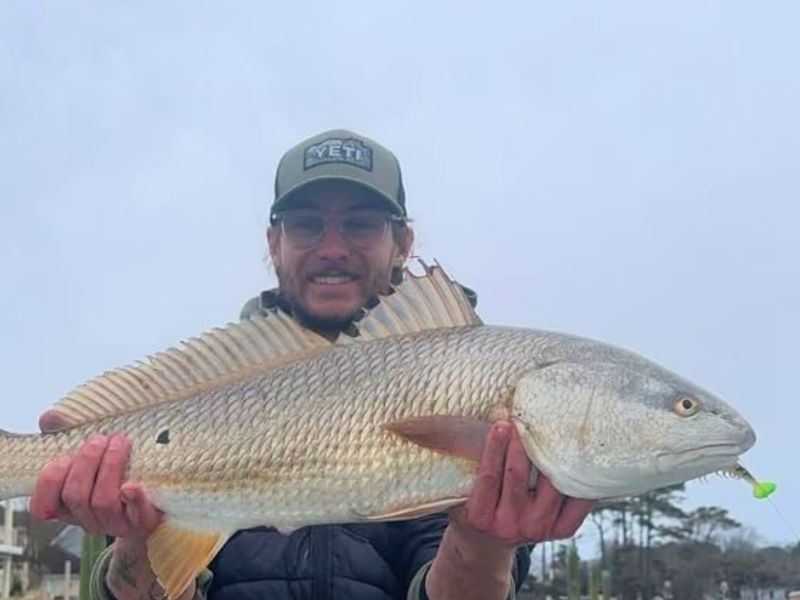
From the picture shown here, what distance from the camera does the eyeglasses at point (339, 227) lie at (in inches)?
212

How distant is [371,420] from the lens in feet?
12.6

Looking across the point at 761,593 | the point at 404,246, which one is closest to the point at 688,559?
the point at 761,593

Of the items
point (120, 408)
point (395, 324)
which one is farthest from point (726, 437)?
point (120, 408)

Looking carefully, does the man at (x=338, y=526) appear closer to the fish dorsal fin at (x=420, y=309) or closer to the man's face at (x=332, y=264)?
the man's face at (x=332, y=264)

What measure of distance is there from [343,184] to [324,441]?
6.13ft

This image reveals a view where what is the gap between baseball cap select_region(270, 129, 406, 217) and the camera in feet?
17.8

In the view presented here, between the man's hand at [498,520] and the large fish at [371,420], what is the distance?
0.06 m

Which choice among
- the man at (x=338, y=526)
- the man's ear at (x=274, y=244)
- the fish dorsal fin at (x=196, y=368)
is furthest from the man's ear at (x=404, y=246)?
the fish dorsal fin at (x=196, y=368)

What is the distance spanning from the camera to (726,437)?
3592mm

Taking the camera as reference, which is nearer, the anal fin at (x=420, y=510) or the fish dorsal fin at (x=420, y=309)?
the anal fin at (x=420, y=510)

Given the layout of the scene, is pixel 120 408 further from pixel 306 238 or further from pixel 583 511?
pixel 583 511

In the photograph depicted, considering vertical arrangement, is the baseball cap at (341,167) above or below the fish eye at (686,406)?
above

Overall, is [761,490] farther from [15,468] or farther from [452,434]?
[15,468]

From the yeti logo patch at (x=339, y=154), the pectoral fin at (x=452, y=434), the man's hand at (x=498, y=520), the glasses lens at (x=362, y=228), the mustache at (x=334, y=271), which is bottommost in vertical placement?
the man's hand at (x=498, y=520)
